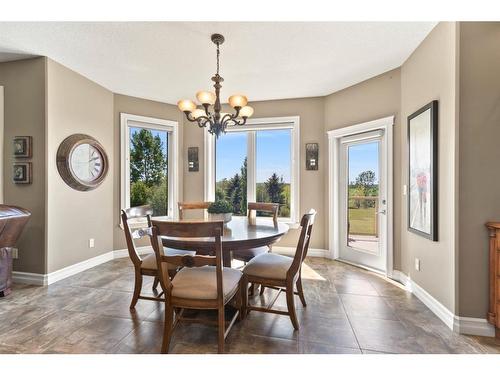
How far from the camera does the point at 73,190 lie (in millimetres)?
3357

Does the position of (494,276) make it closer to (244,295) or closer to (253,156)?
(244,295)

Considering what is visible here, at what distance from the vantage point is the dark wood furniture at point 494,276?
192 cm

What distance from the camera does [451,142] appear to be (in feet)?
6.91

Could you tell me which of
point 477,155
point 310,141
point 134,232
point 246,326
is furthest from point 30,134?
point 477,155

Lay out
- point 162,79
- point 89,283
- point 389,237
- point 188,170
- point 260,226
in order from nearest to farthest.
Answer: point 260,226
point 89,283
point 389,237
point 162,79
point 188,170

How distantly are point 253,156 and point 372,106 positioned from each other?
6.41 ft

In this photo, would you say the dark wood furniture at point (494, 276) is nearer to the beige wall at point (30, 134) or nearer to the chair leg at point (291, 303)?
the chair leg at point (291, 303)

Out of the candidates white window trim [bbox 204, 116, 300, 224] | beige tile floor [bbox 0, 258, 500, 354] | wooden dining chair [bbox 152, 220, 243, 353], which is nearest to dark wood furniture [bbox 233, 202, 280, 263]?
beige tile floor [bbox 0, 258, 500, 354]

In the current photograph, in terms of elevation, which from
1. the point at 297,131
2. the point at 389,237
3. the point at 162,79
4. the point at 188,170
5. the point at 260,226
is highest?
the point at 162,79

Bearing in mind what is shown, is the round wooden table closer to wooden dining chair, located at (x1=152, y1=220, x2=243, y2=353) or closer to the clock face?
wooden dining chair, located at (x1=152, y1=220, x2=243, y2=353)

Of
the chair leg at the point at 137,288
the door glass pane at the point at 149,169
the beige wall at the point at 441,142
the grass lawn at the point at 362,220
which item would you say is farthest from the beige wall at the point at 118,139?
the beige wall at the point at 441,142

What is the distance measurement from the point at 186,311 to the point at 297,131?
3.09 meters

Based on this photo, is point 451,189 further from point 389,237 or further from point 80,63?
point 80,63
